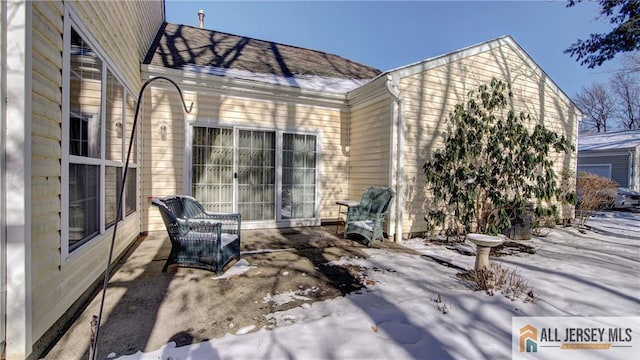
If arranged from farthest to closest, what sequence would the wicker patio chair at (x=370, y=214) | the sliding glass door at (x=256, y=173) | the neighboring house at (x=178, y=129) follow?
the sliding glass door at (x=256, y=173), the wicker patio chair at (x=370, y=214), the neighboring house at (x=178, y=129)

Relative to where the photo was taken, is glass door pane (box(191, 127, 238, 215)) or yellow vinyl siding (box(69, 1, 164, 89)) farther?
glass door pane (box(191, 127, 238, 215))

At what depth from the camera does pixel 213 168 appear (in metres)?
5.48

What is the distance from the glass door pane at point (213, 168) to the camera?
5.38 meters

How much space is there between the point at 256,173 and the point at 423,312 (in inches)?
163

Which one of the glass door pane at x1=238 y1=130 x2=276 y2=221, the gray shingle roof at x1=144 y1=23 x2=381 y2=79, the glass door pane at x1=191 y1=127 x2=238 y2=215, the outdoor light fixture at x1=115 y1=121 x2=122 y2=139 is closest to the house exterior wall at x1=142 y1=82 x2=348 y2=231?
the glass door pane at x1=191 y1=127 x2=238 y2=215

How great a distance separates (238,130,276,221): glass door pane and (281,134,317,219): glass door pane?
0.85 feet

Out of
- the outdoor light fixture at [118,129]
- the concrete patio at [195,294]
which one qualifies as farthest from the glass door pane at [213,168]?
the outdoor light fixture at [118,129]

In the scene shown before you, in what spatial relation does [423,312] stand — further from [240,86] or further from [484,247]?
[240,86]

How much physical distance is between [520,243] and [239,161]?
541 centimetres

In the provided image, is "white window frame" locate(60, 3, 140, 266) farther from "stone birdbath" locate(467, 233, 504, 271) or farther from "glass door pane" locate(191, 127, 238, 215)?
"stone birdbath" locate(467, 233, 504, 271)

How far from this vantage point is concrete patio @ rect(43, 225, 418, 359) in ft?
6.81

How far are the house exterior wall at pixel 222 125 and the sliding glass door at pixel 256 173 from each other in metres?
0.16

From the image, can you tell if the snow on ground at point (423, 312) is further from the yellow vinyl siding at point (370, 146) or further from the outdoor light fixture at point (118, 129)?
the outdoor light fixture at point (118, 129)

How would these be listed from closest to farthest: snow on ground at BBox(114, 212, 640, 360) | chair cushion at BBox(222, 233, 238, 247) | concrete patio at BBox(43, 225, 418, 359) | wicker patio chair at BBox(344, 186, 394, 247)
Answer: snow on ground at BBox(114, 212, 640, 360) < concrete patio at BBox(43, 225, 418, 359) < chair cushion at BBox(222, 233, 238, 247) < wicker patio chair at BBox(344, 186, 394, 247)
